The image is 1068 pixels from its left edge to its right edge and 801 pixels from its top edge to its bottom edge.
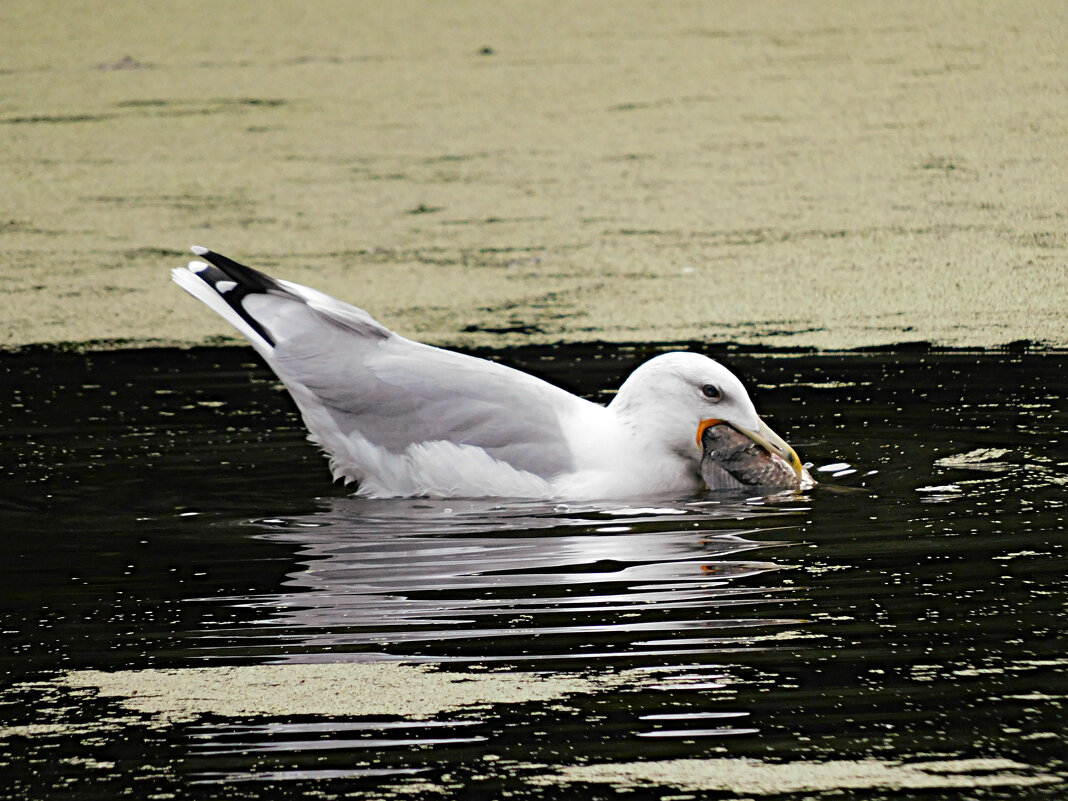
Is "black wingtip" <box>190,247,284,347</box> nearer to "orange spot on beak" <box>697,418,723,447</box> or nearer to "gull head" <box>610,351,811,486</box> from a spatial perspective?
"gull head" <box>610,351,811,486</box>

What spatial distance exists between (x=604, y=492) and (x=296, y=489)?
79cm

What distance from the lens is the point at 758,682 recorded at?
8.39 feet

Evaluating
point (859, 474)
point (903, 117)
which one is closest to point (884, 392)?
point (859, 474)

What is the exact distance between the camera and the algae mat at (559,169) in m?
6.03

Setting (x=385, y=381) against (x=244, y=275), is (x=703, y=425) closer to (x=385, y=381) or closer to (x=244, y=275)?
(x=385, y=381)

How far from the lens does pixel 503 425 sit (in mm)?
4121

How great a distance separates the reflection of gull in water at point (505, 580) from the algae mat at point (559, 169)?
5.88ft

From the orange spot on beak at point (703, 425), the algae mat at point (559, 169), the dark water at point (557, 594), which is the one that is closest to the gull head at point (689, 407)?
the orange spot on beak at point (703, 425)

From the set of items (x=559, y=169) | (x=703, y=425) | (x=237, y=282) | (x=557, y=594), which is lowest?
(x=557, y=594)

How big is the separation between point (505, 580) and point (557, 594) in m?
0.15

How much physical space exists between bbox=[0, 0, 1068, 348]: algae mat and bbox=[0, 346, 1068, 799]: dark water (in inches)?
32.8

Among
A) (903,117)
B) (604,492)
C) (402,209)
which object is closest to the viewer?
(604,492)

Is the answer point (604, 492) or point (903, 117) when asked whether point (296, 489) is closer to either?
point (604, 492)

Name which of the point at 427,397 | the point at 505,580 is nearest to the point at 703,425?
the point at 427,397
